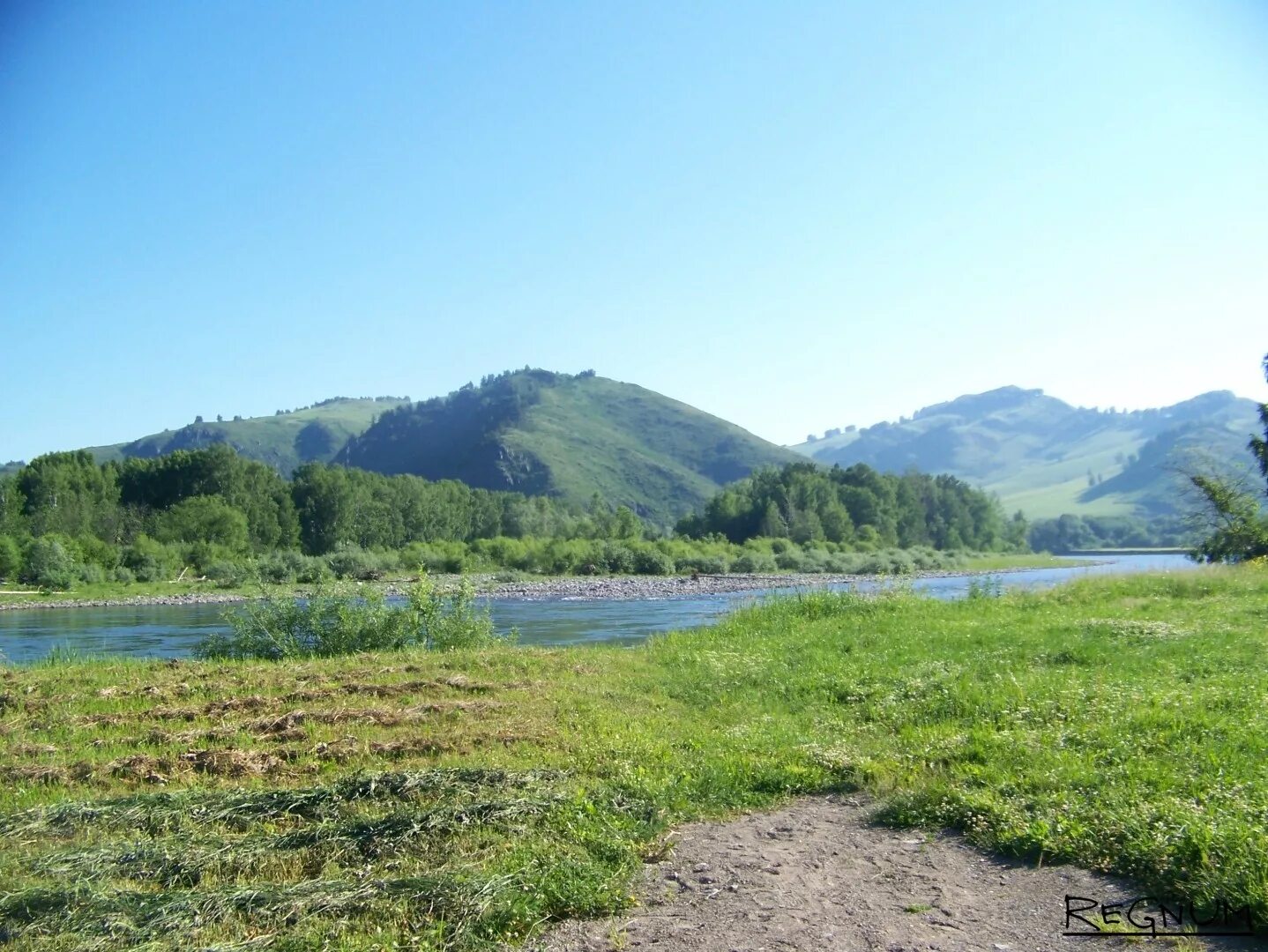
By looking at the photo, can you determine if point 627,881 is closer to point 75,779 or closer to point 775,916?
point 775,916

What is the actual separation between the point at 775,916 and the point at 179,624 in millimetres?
39514

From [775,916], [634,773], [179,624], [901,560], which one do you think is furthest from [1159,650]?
[901,560]

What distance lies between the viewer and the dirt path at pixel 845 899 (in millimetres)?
5645

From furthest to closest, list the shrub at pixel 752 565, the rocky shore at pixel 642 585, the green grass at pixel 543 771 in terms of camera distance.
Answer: the shrub at pixel 752 565 → the rocky shore at pixel 642 585 → the green grass at pixel 543 771

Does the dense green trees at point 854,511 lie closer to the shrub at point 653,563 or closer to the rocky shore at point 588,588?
the shrub at point 653,563

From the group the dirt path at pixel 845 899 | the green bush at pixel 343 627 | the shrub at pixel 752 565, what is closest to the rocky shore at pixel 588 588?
the shrub at pixel 752 565

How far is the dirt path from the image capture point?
5.64m

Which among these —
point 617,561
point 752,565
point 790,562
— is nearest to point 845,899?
point 617,561

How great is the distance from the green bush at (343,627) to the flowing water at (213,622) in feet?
3.20

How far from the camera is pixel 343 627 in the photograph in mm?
22234

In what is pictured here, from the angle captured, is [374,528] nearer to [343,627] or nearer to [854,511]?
[854,511]

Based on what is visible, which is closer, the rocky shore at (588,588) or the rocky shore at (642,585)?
the rocky shore at (588,588)

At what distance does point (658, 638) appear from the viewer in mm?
23547

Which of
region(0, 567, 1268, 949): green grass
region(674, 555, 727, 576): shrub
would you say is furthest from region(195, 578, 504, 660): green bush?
region(674, 555, 727, 576): shrub
